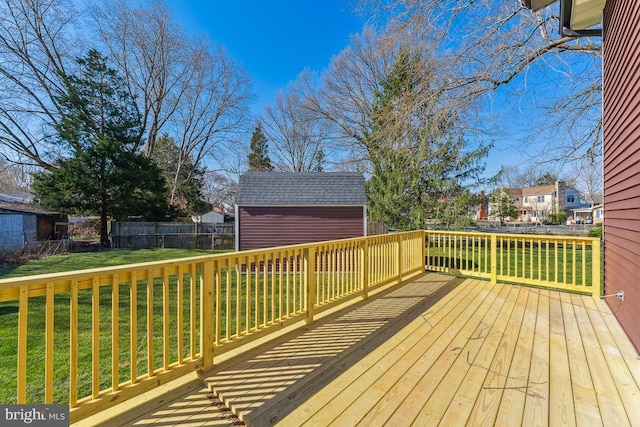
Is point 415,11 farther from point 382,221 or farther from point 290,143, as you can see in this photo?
point 290,143

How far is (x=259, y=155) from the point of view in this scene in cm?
2648

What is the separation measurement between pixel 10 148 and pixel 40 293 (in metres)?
19.4

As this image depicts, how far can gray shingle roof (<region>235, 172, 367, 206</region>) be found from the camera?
349 inches

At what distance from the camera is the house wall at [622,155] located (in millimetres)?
2473

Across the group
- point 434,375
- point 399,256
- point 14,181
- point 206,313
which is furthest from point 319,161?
point 14,181

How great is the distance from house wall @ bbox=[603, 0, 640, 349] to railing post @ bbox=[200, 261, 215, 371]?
144 inches

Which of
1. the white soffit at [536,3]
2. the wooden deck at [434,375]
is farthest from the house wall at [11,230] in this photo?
the white soffit at [536,3]

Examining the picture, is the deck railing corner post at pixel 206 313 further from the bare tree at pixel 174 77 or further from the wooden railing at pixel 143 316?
the bare tree at pixel 174 77

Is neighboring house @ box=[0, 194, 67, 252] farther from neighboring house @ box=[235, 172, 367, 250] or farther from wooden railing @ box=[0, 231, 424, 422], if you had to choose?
wooden railing @ box=[0, 231, 424, 422]

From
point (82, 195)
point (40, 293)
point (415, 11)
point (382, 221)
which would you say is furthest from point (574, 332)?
point (82, 195)

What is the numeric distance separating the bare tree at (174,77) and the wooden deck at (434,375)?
18.0 m

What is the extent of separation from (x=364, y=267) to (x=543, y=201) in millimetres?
43452

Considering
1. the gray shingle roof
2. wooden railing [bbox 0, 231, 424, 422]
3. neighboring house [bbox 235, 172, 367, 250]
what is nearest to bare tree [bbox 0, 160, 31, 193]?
the gray shingle roof

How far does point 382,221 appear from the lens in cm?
1245
